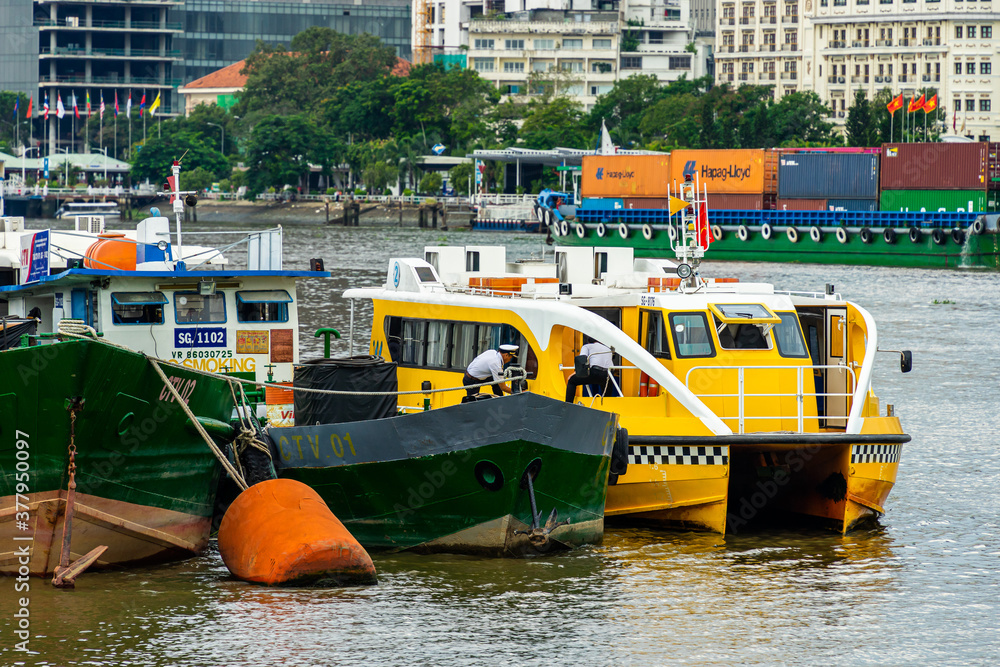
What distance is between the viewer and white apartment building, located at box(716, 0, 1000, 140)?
137250 millimetres

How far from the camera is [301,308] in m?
46.6

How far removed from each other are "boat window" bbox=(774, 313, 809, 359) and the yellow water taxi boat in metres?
0.02

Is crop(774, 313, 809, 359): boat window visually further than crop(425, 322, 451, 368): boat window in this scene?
No

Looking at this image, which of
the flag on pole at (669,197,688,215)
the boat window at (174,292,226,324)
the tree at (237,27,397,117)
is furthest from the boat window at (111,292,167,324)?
the tree at (237,27,397,117)

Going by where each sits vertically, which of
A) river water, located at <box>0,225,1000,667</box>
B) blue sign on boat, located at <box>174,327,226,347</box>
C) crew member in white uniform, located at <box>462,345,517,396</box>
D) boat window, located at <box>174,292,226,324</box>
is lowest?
river water, located at <box>0,225,1000,667</box>

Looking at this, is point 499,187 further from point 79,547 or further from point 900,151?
point 79,547

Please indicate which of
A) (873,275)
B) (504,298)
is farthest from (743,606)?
(873,275)

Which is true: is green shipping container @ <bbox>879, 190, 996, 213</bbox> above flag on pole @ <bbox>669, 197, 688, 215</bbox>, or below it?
above

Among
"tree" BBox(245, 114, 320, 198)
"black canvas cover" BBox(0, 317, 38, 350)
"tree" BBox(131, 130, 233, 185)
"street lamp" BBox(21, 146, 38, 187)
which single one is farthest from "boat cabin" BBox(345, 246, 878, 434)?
"street lamp" BBox(21, 146, 38, 187)

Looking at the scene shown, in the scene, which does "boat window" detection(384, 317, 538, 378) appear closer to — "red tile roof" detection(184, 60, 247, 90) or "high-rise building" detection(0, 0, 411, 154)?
"high-rise building" detection(0, 0, 411, 154)

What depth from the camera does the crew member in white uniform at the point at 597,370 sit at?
16359 millimetres

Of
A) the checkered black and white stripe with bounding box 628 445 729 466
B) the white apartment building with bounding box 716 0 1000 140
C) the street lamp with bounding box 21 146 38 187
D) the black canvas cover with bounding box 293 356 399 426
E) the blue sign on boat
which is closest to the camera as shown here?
the checkered black and white stripe with bounding box 628 445 729 466

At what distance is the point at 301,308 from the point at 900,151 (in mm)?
42825

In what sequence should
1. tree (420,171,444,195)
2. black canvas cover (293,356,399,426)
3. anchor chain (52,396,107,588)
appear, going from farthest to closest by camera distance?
tree (420,171,444,195) < black canvas cover (293,356,399,426) < anchor chain (52,396,107,588)
